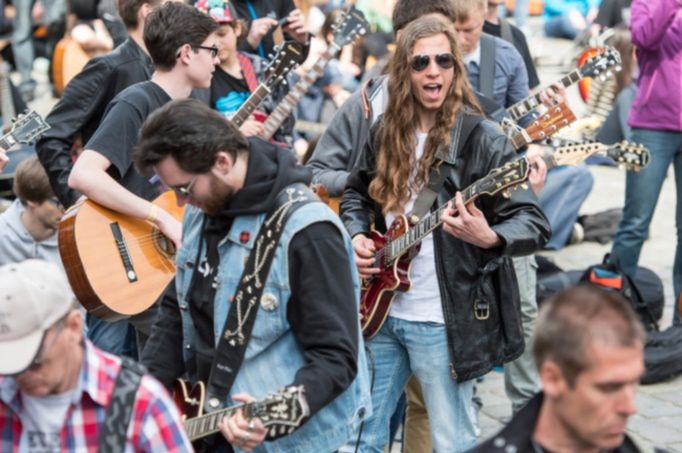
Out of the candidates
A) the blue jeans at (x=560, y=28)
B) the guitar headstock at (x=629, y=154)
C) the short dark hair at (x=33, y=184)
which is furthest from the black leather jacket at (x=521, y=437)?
the blue jeans at (x=560, y=28)

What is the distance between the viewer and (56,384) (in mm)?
3049

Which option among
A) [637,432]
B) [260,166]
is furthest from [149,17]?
[637,432]

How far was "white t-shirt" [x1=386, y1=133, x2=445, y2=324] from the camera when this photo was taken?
15.2 feet

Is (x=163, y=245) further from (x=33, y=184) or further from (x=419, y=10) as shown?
(x=419, y=10)

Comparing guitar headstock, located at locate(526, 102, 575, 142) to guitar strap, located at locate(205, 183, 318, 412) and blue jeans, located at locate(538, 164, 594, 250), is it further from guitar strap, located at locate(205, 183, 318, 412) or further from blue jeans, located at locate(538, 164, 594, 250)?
blue jeans, located at locate(538, 164, 594, 250)

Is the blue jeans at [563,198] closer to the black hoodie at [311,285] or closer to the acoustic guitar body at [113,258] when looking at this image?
the acoustic guitar body at [113,258]

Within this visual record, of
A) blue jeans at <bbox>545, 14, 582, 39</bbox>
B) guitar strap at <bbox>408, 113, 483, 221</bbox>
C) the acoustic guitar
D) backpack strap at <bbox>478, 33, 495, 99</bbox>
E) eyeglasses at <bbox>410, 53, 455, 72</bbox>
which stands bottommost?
blue jeans at <bbox>545, 14, 582, 39</bbox>

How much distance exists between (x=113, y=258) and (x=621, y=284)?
11.2 feet

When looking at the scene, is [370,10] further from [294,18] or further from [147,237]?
[147,237]

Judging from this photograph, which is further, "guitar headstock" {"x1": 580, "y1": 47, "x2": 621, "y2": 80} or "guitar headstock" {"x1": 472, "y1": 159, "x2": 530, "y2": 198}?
"guitar headstock" {"x1": 580, "y1": 47, "x2": 621, "y2": 80}

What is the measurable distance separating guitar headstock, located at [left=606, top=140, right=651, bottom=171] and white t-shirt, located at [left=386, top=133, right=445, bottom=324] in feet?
7.63

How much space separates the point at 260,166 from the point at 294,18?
356 centimetres

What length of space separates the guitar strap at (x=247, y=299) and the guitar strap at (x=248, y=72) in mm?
2775

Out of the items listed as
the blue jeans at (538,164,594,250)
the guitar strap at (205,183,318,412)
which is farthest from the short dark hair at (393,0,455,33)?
the blue jeans at (538,164,594,250)
